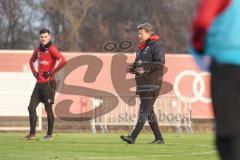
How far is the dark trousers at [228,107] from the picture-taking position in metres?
4.16

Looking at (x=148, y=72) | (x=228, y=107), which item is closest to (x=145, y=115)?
(x=148, y=72)

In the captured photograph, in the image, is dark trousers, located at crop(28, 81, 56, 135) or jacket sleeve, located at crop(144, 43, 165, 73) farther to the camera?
dark trousers, located at crop(28, 81, 56, 135)

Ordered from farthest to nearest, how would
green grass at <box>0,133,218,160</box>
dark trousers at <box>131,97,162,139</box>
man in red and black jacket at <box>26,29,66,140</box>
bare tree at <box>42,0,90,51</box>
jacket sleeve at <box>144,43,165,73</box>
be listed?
bare tree at <box>42,0,90,51</box> → man in red and black jacket at <box>26,29,66,140</box> → jacket sleeve at <box>144,43,165,73</box> → dark trousers at <box>131,97,162,139</box> → green grass at <box>0,133,218,160</box>

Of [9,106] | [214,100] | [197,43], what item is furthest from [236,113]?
[9,106]

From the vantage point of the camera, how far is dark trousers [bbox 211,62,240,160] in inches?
164

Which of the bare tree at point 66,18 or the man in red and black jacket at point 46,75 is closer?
the man in red and black jacket at point 46,75

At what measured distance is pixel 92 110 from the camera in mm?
21953

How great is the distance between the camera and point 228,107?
4180 millimetres

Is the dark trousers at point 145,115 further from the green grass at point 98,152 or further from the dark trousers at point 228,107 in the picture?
the dark trousers at point 228,107

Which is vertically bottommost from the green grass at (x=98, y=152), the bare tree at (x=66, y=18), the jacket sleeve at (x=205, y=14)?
the green grass at (x=98, y=152)

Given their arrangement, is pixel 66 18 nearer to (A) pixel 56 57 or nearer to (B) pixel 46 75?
(A) pixel 56 57

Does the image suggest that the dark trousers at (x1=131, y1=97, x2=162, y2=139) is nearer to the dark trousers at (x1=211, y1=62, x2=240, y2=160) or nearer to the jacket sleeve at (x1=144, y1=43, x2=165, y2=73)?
the jacket sleeve at (x1=144, y1=43, x2=165, y2=73)

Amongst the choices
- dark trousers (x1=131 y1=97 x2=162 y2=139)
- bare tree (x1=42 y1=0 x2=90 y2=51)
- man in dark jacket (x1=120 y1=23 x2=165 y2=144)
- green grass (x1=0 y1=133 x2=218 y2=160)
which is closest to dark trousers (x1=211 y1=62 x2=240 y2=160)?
green grass (x1=0 y1=133 x2=218 y2=160)

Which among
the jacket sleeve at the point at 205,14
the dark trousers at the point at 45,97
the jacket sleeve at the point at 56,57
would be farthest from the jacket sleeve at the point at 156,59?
the jacket sleeve at the point at 205,14
